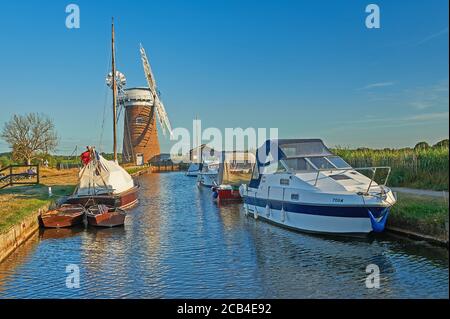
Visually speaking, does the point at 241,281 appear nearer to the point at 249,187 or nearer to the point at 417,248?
the point at 417,248

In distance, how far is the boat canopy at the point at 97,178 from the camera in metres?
27.1

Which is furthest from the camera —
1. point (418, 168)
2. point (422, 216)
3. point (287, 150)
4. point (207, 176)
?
point (207, 176)

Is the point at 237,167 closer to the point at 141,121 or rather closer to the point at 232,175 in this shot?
the point at 232,175

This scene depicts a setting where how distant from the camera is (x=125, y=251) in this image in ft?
56.8

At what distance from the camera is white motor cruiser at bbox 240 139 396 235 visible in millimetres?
17141

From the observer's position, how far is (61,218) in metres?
22.3

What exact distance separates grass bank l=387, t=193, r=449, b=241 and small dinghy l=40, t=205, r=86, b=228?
15196 millimetres

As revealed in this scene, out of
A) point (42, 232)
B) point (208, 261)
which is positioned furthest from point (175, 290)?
point (42, 232)

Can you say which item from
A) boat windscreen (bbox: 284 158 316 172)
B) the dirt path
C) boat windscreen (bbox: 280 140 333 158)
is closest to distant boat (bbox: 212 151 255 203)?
boat windscreen (bbox: 280 140 333 158)

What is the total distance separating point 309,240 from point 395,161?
49.0ft

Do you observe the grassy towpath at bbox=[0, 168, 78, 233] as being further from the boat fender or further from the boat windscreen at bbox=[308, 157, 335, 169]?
the boat fender

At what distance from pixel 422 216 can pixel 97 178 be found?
19079mm

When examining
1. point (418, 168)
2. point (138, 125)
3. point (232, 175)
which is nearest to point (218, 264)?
point (418, 168)
